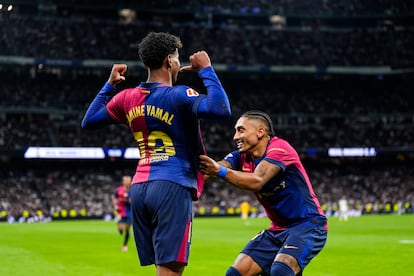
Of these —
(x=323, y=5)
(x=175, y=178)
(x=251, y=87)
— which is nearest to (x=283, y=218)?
(x=175, y=178)

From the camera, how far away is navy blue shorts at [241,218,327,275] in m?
7.69

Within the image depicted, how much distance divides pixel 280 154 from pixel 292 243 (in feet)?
3.28

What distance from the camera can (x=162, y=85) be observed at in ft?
20.3

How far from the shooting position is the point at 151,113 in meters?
6.07

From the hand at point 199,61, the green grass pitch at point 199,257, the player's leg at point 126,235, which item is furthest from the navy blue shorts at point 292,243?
the player's leg at point 126,235

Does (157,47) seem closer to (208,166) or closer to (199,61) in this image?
(199,61)

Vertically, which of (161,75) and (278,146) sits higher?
(161,75)

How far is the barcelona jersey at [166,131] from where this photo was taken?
5.98 metres

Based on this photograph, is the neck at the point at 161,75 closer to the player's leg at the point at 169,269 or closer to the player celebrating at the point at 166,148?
the player celebrating at the point at 166,148

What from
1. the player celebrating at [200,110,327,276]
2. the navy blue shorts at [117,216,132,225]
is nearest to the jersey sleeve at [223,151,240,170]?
the player celebrating at [200,110,327,276]

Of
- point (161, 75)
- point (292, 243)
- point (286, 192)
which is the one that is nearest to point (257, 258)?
point (292, 243)

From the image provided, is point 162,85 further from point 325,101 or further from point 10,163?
point 325,101

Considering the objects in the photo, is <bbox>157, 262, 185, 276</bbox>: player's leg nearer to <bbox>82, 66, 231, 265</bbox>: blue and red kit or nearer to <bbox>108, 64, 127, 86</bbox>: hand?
<bbox>82, 66, 231, 265</bbox>: blue and red kit

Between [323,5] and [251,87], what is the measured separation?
37.2 ft
